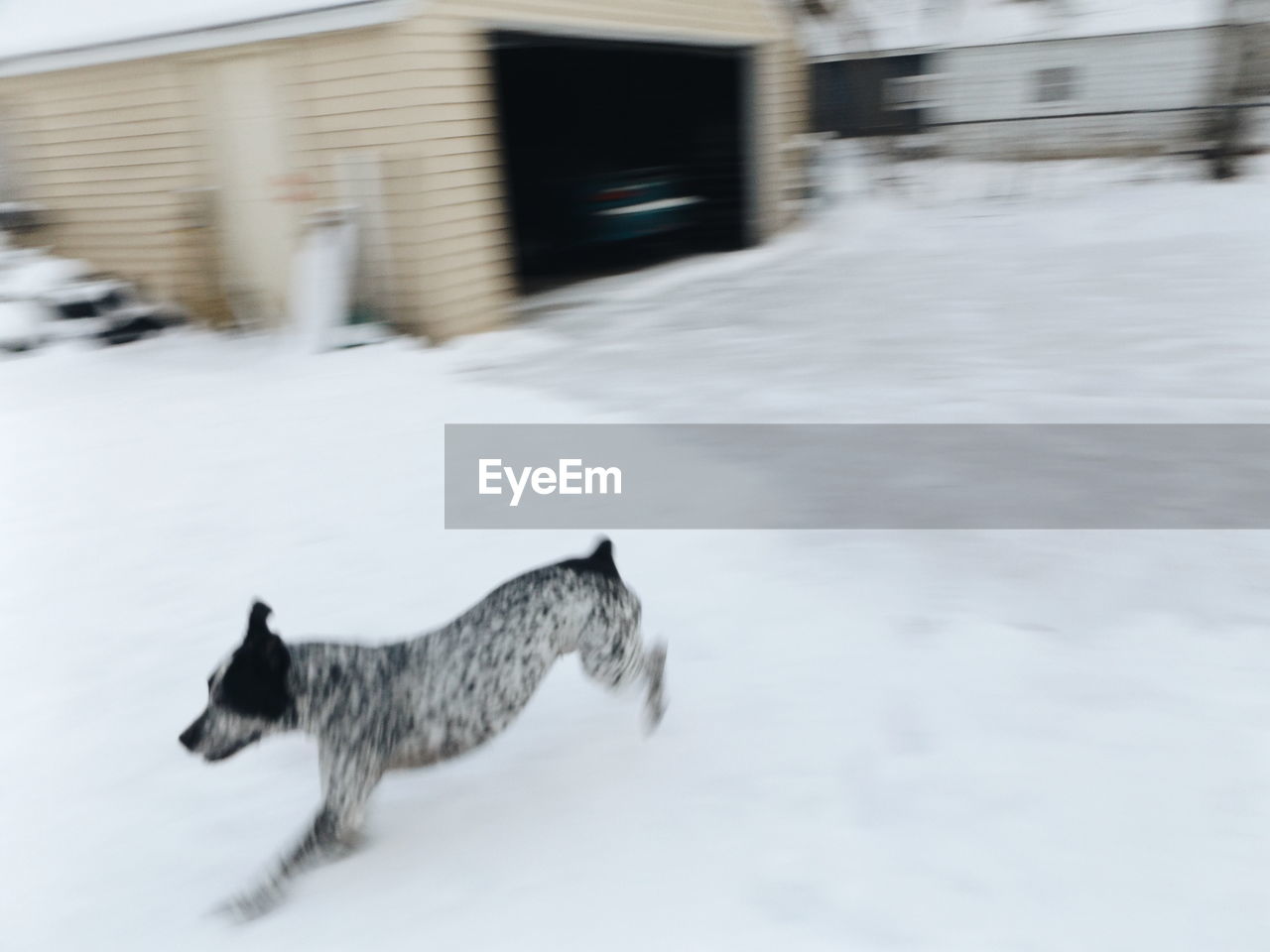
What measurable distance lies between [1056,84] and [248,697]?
25.1m

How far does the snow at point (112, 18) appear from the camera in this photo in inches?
332

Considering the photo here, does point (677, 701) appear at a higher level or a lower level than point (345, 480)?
lower

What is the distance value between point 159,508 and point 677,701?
3.18 metres

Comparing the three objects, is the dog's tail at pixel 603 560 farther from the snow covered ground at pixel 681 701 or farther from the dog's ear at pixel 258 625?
the dog's ear at pixel 258 625

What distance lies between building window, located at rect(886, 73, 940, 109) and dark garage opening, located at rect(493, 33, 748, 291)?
12.7 meters

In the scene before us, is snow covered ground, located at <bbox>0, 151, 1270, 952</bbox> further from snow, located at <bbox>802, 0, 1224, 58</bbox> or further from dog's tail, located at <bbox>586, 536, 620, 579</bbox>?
snow, located at <bbox>802, 0, 1224, 58</bbox>

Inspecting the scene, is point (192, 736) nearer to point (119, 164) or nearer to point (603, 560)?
point (603, 560)

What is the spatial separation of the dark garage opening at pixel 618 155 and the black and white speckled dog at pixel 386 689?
905cm

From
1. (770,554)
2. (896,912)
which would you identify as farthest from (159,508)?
(896,912)

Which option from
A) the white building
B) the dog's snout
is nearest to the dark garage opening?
the white building

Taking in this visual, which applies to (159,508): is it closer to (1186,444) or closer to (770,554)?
(770,554)

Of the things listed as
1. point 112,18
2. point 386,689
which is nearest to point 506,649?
point 386,689

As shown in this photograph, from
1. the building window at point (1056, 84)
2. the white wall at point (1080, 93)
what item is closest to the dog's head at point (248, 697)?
Answer: the white wall at point (1080, 93)

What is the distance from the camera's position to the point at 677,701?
346 cm
